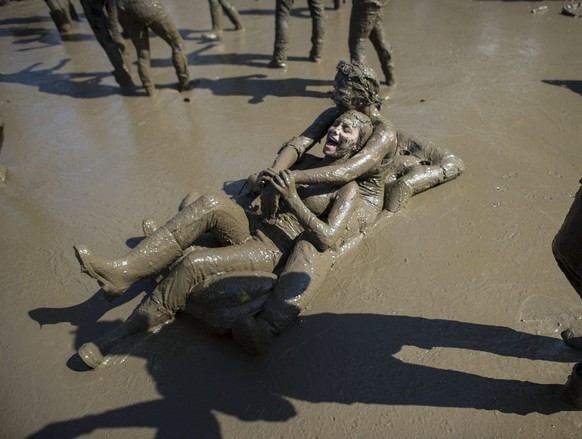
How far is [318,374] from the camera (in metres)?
2.77

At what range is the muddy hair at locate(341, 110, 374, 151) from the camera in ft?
11.2

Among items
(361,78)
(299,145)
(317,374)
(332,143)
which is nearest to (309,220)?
(332,143)

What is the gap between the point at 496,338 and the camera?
288 cm

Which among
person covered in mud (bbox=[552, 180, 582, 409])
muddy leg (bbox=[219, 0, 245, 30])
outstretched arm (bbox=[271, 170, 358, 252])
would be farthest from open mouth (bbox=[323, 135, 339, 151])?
muddy leg (bbox=[219, 0, 245, 30])

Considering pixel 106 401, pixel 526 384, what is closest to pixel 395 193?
pixel 526 384

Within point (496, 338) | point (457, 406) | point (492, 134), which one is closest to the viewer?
point (457, 406)

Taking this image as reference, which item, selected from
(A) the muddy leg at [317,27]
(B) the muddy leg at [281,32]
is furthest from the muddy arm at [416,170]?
(B) the muddy leg at [281,32]

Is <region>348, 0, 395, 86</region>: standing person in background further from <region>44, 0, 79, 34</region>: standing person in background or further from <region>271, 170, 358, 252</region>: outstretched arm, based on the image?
<region>44, 0, 79, 34</region>: standing person in background

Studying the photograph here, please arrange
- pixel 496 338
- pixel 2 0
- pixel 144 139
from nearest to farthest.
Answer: pixel 496 338
pixel 144 139
pixel 2 0

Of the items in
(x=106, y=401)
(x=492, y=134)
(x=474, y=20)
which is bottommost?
(x=106, y=401)

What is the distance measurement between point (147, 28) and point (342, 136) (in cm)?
474

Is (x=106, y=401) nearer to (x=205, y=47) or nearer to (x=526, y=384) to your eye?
(x=526, y=384)

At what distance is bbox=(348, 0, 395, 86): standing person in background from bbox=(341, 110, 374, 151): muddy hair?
2391 mm

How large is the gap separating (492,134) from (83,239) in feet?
15.7
